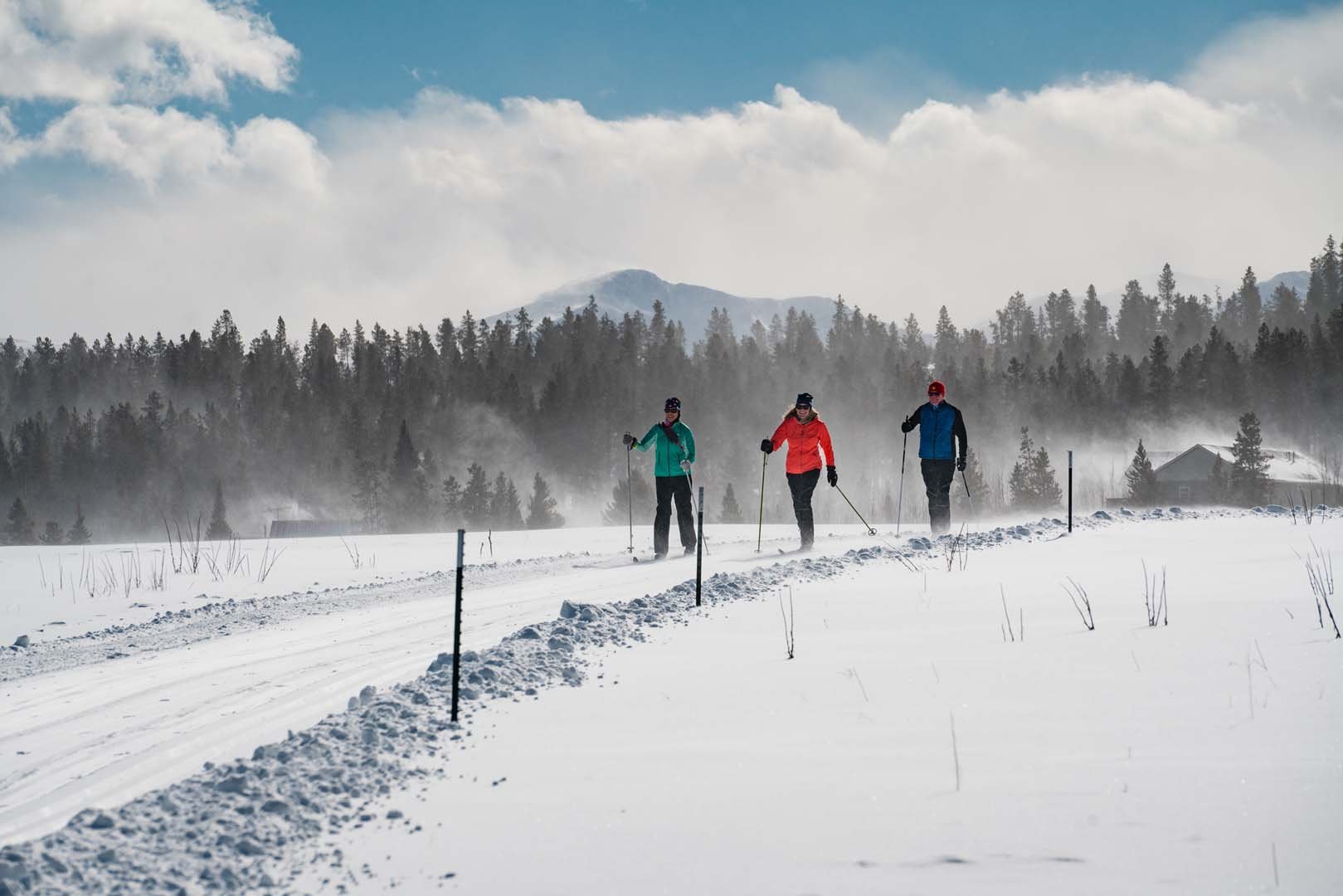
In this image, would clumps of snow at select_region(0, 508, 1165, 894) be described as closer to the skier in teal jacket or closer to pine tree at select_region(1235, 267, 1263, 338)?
the skier in teal jacket

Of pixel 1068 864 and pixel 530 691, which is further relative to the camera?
pixel 530 691

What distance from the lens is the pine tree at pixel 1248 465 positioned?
5362 centimetres

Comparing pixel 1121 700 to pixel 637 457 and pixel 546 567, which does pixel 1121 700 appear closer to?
pixel 546 567

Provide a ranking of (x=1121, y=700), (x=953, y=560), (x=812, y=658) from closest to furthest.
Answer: (x=1121, y=700), (x=812, y=658), (x=953, y=560)

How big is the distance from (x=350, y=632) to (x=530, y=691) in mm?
3373

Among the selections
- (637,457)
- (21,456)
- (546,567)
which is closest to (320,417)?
Answer: (21,456)

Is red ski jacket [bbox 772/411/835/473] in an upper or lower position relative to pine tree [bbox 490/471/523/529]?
upper

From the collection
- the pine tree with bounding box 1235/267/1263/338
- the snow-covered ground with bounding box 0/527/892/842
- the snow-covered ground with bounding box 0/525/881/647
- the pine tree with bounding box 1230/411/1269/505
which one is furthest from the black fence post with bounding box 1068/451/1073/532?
the pine tree with bounding box 1235/267/1263/338

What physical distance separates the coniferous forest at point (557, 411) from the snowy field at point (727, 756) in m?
62.5

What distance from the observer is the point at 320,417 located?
11081 cm

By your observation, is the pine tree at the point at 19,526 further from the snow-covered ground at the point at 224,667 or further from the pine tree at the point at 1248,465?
the pine tree at the point at 1248,465

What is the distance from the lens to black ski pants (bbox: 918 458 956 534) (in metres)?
13.1

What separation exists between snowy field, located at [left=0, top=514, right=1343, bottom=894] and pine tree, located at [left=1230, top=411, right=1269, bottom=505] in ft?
185

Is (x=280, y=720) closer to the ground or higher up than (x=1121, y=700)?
closer to the ground
